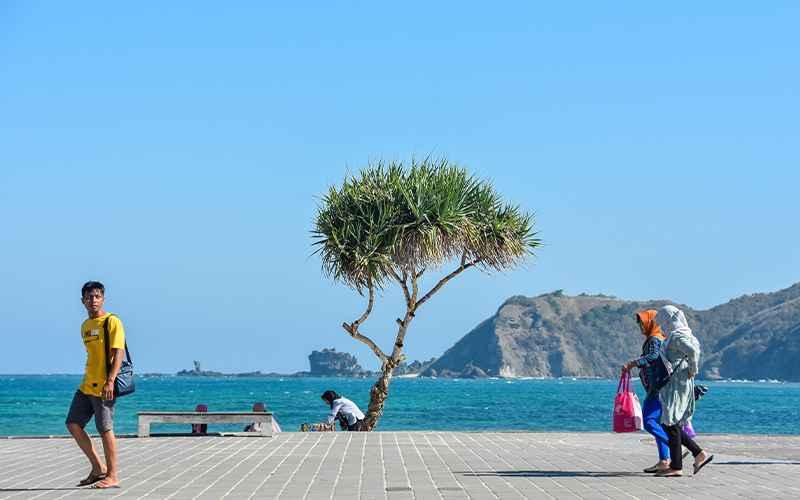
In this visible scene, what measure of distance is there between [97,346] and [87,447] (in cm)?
96

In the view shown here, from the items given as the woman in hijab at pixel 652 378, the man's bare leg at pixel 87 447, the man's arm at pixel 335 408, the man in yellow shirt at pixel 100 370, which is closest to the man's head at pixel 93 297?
the man in yellow shirt at pixel 100 370

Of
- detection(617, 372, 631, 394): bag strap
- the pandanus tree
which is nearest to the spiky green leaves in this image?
the pandanus tree

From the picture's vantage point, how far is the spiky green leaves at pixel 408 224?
2584cm

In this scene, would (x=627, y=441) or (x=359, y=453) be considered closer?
(x=359, y=453)

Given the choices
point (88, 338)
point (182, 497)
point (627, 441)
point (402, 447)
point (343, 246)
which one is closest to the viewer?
point (182, 497)

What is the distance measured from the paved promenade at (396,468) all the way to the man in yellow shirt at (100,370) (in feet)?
1.02

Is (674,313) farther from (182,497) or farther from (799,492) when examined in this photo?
(182,497)

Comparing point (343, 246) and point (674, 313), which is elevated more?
point (343, 246)

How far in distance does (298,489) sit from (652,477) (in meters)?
3.70

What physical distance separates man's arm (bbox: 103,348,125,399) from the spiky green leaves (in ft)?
44.2

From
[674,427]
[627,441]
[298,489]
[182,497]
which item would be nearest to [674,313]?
[674,427]

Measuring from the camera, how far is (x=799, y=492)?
12148 mm

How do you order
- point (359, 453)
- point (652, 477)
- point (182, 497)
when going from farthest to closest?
point (359, 453) → point (652, 477) → point (182, 497)

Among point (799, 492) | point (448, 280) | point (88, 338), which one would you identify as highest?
point (448, 280)
